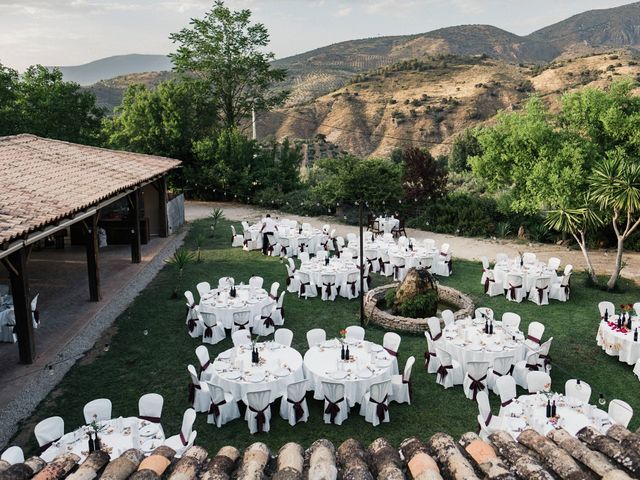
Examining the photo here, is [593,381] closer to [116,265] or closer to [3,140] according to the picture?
[116,265]

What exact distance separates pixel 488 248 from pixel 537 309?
6711 mm

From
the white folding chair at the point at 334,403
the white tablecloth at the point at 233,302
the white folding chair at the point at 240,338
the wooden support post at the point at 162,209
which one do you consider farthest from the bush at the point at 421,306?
the wooden support post at the point at 162,209

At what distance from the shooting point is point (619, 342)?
11562 mm

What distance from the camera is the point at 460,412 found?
9773 mm

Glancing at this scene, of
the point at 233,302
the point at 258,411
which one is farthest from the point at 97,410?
the point at 233,302

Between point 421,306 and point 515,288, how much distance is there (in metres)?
3.59

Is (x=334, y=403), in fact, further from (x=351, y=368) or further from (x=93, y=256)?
(x=93, y=256)

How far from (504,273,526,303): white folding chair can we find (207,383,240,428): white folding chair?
30.1 ft

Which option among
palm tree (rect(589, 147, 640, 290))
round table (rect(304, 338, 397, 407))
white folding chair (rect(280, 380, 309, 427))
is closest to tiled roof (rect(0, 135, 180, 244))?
white folding chair (rect(280, 380, 309, 427))

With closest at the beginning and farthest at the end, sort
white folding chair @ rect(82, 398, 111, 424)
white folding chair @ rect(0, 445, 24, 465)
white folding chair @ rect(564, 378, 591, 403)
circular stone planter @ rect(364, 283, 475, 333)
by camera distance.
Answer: white folding chair @ rect(0, 445, 24, 465) → white folding chair @ rect(82, 398, 111, 424) → white folding chair @ rect(564, 378, 591, 403) → circular stone planter @ rect(364, 283, 475, 333)

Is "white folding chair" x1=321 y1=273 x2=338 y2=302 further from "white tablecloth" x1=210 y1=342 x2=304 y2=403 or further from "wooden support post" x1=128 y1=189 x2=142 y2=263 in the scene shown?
"wooden support post" x1=128 y1=189 x2=142 y2=263

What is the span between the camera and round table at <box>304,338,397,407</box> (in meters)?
9.48

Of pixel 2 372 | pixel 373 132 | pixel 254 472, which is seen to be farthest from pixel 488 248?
pixel 373 132

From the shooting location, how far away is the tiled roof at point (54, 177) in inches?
442
